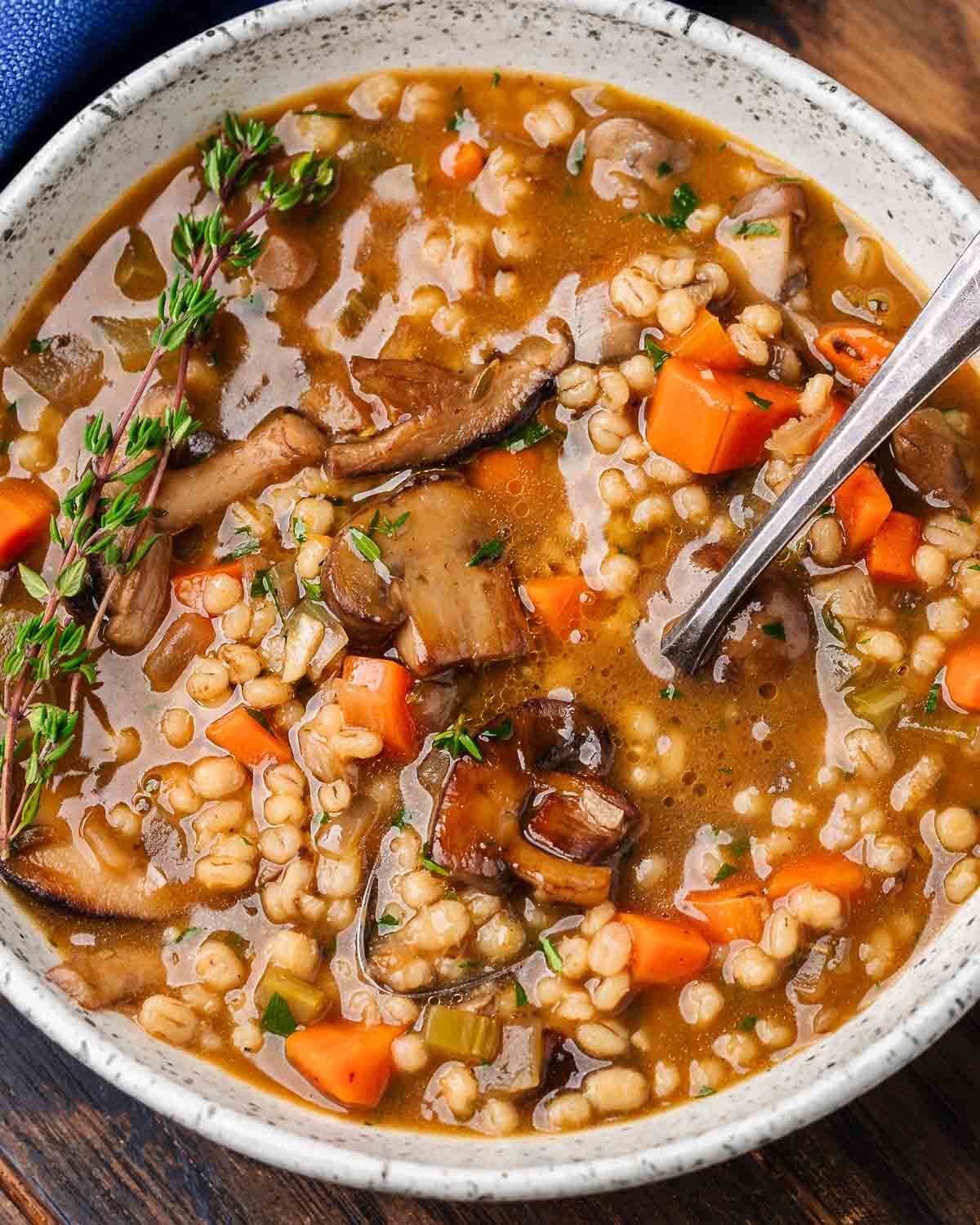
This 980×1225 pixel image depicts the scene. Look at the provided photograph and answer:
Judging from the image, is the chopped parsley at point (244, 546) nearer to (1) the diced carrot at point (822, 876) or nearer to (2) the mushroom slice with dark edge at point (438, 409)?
(2) the mushroom slice with dark edge at point (438, 409)

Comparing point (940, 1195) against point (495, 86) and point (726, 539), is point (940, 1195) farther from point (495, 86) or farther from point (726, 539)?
point (495, 86)

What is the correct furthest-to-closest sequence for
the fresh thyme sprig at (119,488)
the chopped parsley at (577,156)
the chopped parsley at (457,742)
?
the chopped parsley at (577,156)
the chopped parsley at (457,742)
the fresh thyme sprig at (119,488)

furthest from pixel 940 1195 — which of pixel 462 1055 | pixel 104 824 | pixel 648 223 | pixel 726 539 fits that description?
pixel 648 223

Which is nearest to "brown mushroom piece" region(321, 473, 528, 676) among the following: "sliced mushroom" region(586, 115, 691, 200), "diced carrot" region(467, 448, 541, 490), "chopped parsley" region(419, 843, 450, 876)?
"diced carrot" region(467, 448, 541, 490)

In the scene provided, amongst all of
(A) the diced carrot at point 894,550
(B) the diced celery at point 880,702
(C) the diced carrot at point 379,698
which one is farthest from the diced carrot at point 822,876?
(C) the diced carrot at point 379,698

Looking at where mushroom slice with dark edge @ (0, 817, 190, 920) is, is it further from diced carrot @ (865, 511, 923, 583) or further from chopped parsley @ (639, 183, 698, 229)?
chopped parsley @ (639, 183, 698, 229)

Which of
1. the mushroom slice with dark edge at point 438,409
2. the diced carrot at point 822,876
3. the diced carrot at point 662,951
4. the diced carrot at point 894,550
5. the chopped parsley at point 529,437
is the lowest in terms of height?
the diced carrot at point 662,951

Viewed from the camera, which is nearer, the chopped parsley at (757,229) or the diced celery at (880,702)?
the diced celery at (880,702)
